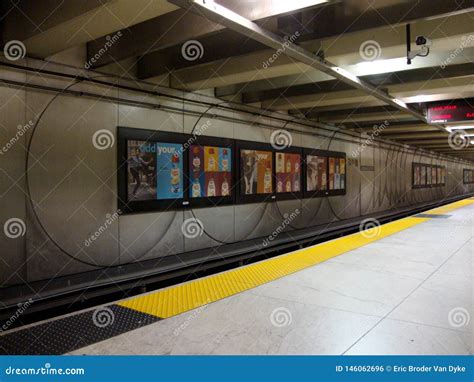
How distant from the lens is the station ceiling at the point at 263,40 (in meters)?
3.62

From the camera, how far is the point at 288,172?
864cm

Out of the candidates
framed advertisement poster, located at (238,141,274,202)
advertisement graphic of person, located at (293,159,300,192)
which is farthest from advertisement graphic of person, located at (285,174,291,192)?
framed advertisement poster, located at (238,141,274,202)

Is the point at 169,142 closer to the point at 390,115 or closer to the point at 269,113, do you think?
the point at 269,113

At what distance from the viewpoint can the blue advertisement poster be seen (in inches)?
227

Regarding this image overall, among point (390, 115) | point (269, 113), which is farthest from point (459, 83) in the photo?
point (269, 113)

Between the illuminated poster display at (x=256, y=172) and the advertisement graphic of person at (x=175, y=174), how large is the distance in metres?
1.64

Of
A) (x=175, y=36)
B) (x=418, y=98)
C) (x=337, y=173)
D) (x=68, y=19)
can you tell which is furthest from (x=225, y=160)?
(x=337, y=173)

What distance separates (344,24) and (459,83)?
335 centimetres

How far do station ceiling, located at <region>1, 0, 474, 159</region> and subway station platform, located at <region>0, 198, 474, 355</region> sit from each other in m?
2.48

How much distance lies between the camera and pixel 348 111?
901 centimetres

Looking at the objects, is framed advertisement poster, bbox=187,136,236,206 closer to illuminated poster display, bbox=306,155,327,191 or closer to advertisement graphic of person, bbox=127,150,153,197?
advertisement graphic of person, bbox=127,150,153,197

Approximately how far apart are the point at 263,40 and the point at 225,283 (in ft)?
8.20

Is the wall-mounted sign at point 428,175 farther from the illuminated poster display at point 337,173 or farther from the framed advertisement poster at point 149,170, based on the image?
the framed advertisement poster at point 149,170

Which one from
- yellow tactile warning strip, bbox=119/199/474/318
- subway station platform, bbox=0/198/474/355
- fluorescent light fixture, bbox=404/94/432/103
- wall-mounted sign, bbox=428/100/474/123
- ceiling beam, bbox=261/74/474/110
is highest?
fluorescent light fixture, bbox=404/94/432/103
